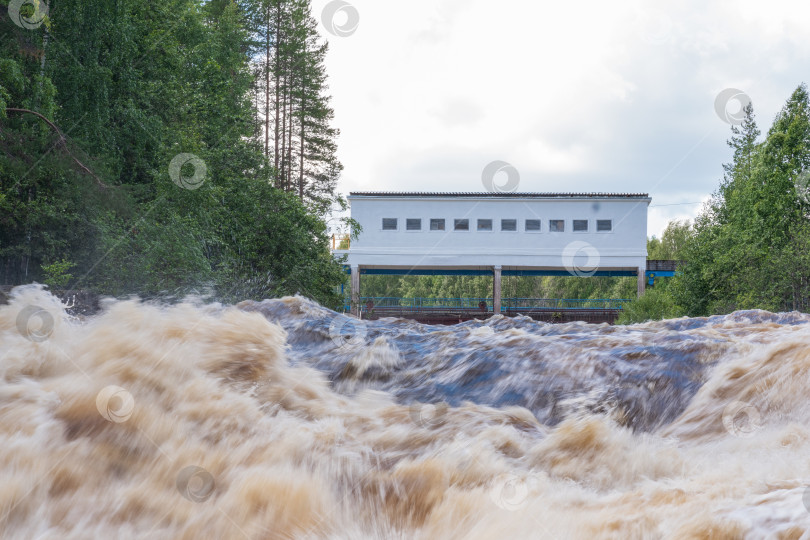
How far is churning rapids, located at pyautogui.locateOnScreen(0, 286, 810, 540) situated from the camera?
8.00 feet

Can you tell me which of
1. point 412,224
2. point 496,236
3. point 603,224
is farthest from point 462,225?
point 603,224

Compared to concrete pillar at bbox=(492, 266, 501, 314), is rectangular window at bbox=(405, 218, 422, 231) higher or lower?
higher

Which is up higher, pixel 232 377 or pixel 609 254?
pixel 609 254

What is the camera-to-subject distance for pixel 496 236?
27766 mm

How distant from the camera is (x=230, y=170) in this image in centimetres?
1684

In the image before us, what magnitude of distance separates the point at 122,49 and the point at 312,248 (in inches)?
283

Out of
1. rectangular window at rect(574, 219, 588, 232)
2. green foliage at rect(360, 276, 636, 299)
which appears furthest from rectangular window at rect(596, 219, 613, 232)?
green foliage at rect(360, 276, 636, 299)

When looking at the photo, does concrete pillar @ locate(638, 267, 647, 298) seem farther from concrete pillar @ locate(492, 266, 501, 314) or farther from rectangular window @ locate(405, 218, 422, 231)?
rectangular window @ locate(405, 218, 422, 231)

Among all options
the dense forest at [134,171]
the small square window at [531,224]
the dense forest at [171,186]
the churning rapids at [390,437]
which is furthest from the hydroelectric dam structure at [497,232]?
the churning rapids at [390,437]

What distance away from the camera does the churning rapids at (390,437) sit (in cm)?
244

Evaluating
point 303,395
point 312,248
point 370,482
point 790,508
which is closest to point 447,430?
point 370,482

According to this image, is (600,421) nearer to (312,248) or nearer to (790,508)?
(790,508)

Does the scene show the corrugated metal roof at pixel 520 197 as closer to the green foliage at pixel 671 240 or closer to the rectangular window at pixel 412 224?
the rectangular window at pixel 412 224

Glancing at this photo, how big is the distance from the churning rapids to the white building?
21683 mm
